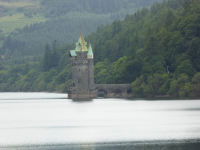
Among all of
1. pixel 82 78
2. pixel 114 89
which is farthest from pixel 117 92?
pixel 82 78

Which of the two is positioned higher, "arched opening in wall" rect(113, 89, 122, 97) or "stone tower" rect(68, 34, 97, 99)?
"stone tower" rect(68, 34, 97, 99)

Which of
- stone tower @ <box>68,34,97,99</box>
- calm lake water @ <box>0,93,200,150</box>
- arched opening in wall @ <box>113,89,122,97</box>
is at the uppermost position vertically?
calm lake water @ <box>0,93,200,150</box>

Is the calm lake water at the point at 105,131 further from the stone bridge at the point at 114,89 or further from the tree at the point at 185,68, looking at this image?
the stone bridge at the point at 114,89

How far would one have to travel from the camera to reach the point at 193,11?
5325 inches

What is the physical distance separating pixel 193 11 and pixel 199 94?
33897 millimetres

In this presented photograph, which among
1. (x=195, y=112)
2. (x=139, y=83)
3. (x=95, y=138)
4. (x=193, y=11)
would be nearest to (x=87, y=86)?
(x=139, y=83)

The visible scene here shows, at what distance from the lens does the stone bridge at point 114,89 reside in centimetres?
13450

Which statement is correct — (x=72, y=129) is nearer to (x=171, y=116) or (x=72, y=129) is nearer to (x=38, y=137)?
(x=38, y=137)

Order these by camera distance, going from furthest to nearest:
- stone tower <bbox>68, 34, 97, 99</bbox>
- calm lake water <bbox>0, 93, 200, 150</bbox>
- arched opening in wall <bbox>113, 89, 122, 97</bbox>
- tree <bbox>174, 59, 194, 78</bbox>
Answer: arched opening in wall <bbox>113, 89, 122, 97</bbox> → stone tower <bbox>68, 34, 97, 99</bbox> → tree <bbox>174, 59, 194, 78</bbox> → calm lake water <bbox>0, 93, 200, 150</bbox>

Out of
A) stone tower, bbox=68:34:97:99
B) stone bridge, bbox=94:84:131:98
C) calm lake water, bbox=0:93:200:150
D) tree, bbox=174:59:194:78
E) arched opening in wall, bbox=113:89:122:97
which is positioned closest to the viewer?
calm lake water, bbox=0:93:200:150

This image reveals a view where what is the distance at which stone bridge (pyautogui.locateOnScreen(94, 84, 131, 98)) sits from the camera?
13450 centimetres

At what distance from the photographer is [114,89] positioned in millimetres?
136250

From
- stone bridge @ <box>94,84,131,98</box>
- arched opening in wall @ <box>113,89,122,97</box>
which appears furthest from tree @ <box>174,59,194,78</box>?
arched opening in wall @ <box>113,89,122,97</box>

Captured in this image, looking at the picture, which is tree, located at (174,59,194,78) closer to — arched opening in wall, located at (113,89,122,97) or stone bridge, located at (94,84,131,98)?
stone bridge, located at (94,84,131,98)
